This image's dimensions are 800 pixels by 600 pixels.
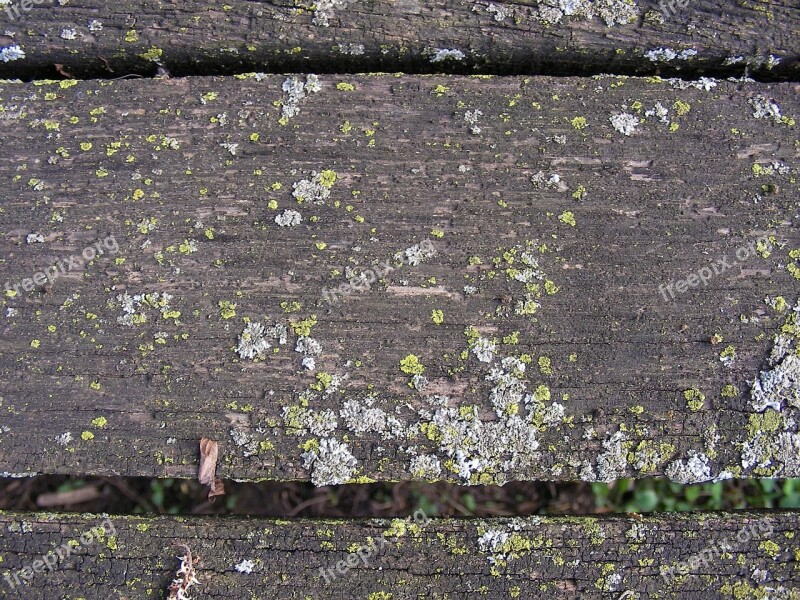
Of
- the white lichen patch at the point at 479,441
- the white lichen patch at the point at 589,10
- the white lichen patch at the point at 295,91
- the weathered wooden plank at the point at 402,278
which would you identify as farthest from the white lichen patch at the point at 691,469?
the white lichen patch at the point at 295,91

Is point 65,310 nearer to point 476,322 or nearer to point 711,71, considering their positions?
point 476,322

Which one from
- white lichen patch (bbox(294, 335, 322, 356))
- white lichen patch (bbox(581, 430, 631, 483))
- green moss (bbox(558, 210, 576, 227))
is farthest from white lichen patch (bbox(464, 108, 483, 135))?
white lichen patch (bbox(581, 430, 631, 483))

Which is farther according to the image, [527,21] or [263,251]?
[527,21]

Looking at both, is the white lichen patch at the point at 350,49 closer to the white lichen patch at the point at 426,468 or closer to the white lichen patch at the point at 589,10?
the white lichen patch at the point at 589,10

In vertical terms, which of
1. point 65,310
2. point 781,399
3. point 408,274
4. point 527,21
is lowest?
point 781,399

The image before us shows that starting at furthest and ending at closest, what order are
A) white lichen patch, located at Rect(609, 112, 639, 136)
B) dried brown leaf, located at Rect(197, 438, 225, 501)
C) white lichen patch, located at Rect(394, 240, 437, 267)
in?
white lichen patch, located at Rect(609, 112, 639, 136), white lichen patch, located at Rect(394, 240, 437, 267), dried brown leaf, located at Rect(197, 438, 225, 501)

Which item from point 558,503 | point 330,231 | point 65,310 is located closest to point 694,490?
point 558,503

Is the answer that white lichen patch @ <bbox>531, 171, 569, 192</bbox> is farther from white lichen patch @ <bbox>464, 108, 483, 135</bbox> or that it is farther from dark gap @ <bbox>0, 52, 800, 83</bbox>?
dark gap @ <bbox>0, 52, 800, 83</bbox>

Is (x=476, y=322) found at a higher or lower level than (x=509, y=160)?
lower
